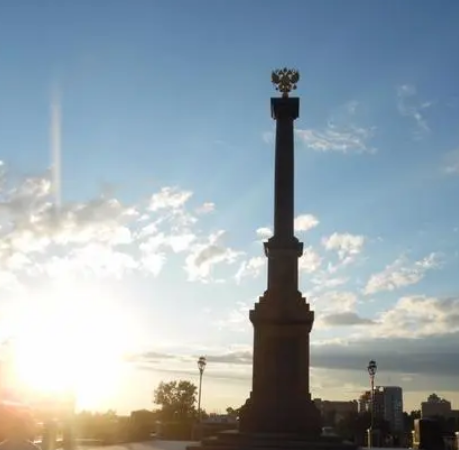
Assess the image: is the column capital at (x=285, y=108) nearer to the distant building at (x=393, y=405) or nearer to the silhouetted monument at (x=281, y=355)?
the silhouetted monument at (x=281, y=355)

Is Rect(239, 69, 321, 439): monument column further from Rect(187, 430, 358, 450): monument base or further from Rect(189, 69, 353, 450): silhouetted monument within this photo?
Rect(187, 430, 358, 450): monument base

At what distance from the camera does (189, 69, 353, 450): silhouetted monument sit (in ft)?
88.2

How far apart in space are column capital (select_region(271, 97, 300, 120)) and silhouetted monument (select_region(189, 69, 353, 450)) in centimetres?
254

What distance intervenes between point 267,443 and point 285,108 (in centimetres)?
1639

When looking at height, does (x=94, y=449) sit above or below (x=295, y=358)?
below

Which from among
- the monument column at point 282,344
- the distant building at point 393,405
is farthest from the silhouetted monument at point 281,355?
the distant building at point 393,405

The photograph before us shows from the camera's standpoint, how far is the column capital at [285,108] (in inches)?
1305

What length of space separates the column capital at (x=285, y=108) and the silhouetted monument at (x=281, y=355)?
2.54m

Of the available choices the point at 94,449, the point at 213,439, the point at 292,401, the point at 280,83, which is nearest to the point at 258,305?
the point at 292,401

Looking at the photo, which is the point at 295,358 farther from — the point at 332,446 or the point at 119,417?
the point at 119,417

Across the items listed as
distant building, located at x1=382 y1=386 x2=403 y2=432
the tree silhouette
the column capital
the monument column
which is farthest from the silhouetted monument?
distant building, located at x1=382 y1=386 x2=403 y2=432

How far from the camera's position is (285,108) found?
33.2 m

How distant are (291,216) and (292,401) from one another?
8.45 metres

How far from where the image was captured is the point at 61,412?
1094 inches
